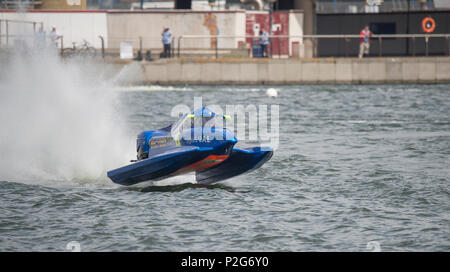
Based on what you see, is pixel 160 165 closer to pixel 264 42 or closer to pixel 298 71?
pixel 264 42

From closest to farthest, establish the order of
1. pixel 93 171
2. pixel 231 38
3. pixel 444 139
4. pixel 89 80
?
pixel 93 171, pixel 444 139, pixel 89 80, pixel 231 38

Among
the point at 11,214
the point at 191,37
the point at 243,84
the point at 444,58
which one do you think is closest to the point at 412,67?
the point at 444,58

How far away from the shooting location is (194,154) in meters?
15.0

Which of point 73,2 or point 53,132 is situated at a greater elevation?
point 73,2

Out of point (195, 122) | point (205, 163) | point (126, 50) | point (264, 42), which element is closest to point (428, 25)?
point (264, 42)

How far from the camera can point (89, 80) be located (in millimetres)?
42062

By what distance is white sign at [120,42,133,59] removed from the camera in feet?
141

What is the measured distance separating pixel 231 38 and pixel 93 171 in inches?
1103

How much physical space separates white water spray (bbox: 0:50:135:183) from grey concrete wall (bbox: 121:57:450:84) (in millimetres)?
15388

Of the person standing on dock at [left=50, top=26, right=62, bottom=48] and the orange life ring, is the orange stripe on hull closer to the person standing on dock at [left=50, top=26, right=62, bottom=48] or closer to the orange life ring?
the person standing on dock at [left=50, top=26, right=62, bottom=48]

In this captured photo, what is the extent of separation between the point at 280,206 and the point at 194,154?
2015mm

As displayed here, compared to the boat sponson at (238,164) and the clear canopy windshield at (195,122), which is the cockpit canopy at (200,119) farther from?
the boat sponson at (238,164)

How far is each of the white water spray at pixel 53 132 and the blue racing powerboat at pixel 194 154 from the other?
182 cm

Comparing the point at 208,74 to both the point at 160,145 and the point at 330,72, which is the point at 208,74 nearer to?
the point at 330,72
